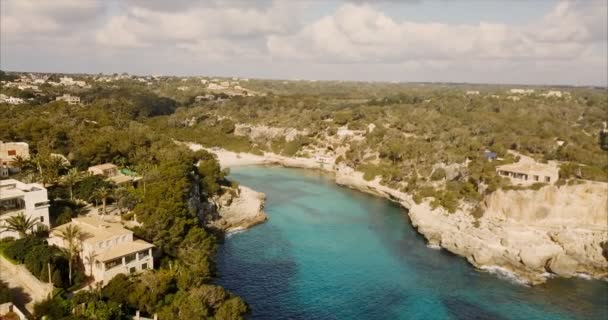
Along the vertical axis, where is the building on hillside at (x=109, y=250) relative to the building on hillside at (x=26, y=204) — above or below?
below

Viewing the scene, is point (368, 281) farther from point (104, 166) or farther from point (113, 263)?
point (104, 166)

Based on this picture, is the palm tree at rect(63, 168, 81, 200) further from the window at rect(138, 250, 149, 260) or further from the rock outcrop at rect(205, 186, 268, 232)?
the window at rect(138, 250, 149, 260)

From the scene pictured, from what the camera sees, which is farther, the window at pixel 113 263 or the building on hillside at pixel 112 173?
the building on hillside at pixel 112 173

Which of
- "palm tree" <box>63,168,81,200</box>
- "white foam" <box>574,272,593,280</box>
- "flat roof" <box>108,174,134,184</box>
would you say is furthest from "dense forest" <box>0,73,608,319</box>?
"white foam" <box>574,272,593,280</box>

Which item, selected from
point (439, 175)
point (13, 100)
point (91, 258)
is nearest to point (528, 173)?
point (439, 175)

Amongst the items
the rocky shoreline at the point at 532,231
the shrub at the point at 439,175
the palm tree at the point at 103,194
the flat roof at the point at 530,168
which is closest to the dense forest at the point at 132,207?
the palm tree at the point at 103,194

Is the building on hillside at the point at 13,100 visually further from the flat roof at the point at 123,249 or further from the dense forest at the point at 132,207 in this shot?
the flat roof at the point at 123,249

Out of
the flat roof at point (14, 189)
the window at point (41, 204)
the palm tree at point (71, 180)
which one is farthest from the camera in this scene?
the palm tree at point (71, 180)
